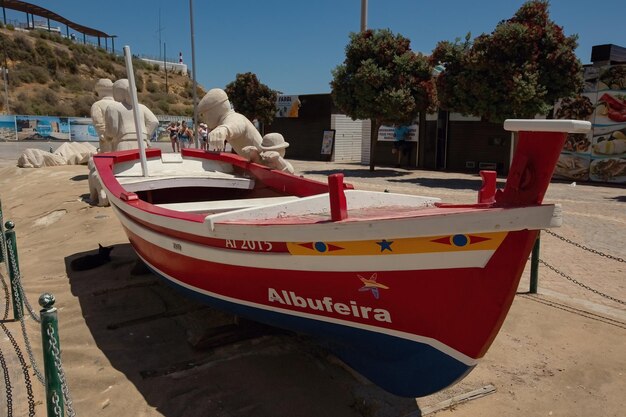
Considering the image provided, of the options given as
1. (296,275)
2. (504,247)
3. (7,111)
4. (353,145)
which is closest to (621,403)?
(504,247)

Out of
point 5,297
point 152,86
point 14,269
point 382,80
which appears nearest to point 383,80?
point 382,80

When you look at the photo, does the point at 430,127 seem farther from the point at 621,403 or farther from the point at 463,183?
the point at 621,403

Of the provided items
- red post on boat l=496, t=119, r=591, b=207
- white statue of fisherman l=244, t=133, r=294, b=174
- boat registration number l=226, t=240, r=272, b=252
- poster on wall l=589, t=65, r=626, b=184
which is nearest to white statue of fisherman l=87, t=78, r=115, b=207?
white statue of fisherman l=244, t=133, r=294, b=174

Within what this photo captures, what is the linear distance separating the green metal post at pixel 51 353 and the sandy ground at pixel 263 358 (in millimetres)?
874

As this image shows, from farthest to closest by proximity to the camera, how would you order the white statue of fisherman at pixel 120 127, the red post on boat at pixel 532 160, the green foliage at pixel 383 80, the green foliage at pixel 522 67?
the green foliage at pixel 383 80 → the green foliage at pixel 522 67 → the white statue of fisherman at pixel 120 127 → the red post on boat at pixel 532 160

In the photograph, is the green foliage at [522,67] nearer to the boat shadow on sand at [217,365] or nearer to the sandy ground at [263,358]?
the sandy ground at [263,358]

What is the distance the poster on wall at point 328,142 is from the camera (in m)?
25.4

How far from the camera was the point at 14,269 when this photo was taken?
4633 mm

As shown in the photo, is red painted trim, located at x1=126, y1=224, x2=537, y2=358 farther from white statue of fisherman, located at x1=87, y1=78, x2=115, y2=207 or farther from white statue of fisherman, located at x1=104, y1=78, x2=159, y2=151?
white statue of fisherman, located at x1=87, y1=78, x2=115, y2=207

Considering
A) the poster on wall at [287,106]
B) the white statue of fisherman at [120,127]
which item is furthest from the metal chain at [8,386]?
the poster on wall at [287,106]

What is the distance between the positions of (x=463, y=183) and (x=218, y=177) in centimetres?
1115

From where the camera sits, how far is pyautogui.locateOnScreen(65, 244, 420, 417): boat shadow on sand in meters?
3.43

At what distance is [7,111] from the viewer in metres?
41.0

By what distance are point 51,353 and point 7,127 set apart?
116 feet
